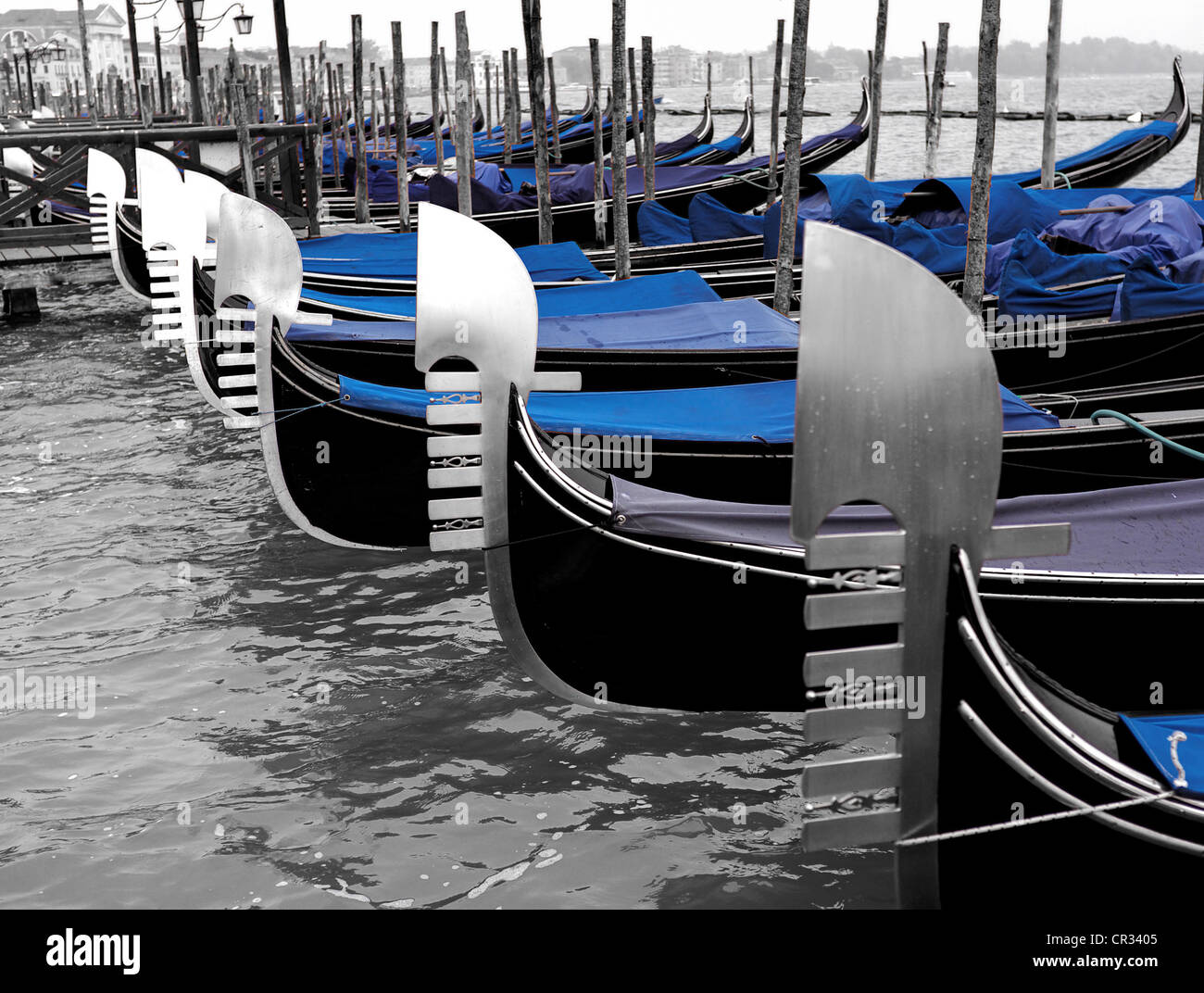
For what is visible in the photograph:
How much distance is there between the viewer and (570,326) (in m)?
5.30

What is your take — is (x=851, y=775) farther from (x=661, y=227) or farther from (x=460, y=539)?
(x=661, y=227)

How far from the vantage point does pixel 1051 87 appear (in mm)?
8609

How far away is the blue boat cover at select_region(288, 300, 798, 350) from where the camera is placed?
199 inches

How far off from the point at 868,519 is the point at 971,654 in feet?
3.89

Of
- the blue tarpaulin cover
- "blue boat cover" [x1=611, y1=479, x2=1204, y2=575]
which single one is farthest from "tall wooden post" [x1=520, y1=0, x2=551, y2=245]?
"blue boat cover" [x1=611, y1=479, x2=1204, y2=575]

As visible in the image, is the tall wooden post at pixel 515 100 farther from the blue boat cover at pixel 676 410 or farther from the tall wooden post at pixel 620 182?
the blue boat cover at pixel 676 410

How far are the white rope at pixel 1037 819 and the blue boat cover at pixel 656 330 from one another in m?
3.08

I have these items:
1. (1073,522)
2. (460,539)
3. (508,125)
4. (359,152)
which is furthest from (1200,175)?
(508,125)

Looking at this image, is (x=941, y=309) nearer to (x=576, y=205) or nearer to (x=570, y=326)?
(x=570, y=326)

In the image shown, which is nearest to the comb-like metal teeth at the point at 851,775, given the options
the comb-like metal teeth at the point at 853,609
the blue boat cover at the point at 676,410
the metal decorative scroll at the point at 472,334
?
the comb-like metal teeth at the point at 853,609

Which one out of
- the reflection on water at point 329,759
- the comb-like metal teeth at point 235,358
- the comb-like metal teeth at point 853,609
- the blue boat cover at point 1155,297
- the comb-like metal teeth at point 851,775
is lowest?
the reflection on water at point 329,759

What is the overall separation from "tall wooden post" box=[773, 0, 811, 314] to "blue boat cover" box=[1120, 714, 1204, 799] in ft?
13.1

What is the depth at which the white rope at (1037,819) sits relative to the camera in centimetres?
193

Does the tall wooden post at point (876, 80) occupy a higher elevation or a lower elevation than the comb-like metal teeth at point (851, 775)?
higher
